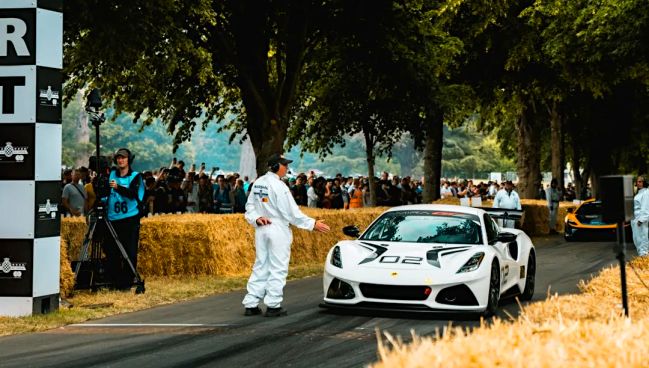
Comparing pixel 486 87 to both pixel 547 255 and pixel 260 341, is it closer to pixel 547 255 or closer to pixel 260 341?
pixel 547 255

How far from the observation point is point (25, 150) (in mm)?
13375

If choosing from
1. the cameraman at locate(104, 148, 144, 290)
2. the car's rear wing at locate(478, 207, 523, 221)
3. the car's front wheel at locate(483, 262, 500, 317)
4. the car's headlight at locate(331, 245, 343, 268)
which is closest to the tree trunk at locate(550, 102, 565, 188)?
the car's rear wing at locate(478, 207, 523, 221)

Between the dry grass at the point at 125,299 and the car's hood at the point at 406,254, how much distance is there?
116 inches

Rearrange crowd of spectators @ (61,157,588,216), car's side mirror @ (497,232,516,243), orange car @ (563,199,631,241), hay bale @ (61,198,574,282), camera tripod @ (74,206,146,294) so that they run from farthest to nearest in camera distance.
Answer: orange car @ (563,199,631,241)
crowd of spectators @ (61,157,588,216)
hay bale @ (61,198,574,282)
camera tripod @ (74,206,146,294)
car's side mirror @ (497,232,516,243)

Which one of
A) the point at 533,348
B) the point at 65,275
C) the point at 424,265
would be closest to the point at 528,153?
the point at 65,275

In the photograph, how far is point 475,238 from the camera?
45.9ft

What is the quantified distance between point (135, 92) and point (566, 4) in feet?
46.4

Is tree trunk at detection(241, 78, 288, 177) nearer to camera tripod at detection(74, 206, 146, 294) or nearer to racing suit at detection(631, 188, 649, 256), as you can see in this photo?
racing suit at detection(631, 188, 649, 256)

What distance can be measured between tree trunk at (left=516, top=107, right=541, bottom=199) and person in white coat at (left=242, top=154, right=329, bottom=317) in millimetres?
29516

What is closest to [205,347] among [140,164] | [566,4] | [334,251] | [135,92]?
[334,251]

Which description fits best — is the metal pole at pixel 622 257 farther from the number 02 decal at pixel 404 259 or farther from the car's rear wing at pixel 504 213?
the car's rear wing at pixel 504 213

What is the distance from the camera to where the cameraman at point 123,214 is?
16031 mm

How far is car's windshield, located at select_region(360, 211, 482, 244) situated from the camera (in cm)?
1398

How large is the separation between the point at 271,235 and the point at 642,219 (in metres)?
13.3
